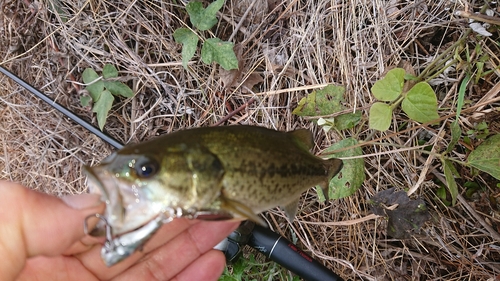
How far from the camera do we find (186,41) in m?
2.98

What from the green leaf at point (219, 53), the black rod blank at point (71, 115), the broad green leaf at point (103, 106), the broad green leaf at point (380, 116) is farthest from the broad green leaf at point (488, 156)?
the broad green leaf at point (103, 106)

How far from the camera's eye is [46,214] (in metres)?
1.61

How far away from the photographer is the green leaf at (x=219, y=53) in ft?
9.57

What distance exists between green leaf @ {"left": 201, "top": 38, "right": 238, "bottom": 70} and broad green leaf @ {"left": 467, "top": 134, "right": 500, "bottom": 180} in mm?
1654

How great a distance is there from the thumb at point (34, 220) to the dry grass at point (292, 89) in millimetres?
1687

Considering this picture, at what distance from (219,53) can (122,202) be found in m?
1.74

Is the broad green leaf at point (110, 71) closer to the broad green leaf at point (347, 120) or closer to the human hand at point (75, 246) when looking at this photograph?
the human hand at point (75, 246)

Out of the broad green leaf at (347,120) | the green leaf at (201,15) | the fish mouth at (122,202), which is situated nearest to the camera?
the fish mouth at (122,202)

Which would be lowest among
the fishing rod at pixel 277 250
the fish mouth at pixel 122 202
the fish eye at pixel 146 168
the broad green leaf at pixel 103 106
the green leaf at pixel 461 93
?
the fishing rod at pixel 277 250

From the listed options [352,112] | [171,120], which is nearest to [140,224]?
[352,112]

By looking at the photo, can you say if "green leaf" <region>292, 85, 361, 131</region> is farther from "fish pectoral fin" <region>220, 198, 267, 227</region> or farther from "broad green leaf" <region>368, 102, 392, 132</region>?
"fish pectoral fin" <region>220, 198, 267, 227</region>

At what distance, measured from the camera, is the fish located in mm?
1458

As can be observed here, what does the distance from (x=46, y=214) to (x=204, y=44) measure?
1.77 metres

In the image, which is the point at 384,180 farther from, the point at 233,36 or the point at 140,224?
the point at 140,224
